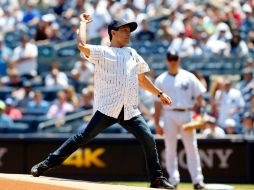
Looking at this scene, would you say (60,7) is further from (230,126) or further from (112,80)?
(112,80)

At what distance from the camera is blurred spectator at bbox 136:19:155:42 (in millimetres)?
20222

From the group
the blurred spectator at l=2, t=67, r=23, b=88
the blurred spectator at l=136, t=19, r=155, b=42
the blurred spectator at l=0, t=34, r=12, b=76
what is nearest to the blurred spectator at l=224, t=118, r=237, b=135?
the blurred spectator at l=136, t=19, r=155, b=42

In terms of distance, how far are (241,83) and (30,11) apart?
25.0ft

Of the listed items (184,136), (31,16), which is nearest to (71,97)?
(31,16)

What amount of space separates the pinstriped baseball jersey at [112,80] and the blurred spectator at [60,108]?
884cm

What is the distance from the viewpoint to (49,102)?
18.4 metres

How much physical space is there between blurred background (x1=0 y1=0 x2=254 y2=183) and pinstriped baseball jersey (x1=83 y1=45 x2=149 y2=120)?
5.06m

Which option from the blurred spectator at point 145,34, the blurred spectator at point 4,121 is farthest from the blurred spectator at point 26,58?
the blurred spectator at point 4,121

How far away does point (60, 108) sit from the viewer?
1772cm

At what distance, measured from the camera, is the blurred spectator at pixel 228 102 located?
1631cm

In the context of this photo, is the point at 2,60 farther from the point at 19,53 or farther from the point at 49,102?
the point at 49,102

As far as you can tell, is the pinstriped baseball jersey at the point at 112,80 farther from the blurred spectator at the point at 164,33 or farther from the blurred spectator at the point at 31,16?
the blurred spectator at the point at 31,16

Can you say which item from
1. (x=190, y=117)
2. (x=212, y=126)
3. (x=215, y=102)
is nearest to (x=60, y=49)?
(x=215, y=102)

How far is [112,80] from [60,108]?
9065 millimetres
